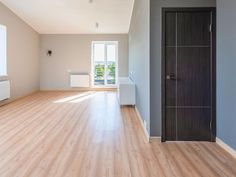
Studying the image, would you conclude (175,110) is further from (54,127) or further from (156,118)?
(54,127)

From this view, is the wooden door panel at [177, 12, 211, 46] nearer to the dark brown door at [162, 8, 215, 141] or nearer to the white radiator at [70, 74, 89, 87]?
the dark brown door at [162, 8, 215, 141]

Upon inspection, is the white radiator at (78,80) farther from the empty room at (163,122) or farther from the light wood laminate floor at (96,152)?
the light wood laminate floor at (96,152)

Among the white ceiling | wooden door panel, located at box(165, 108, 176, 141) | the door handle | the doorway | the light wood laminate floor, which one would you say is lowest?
the light wood laminate floor

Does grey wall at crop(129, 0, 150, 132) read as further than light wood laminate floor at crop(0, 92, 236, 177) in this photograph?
Yes

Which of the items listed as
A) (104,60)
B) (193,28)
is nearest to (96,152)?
(193,28)

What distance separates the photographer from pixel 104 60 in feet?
34.3

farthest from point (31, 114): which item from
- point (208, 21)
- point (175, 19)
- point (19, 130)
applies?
point (208, 21)

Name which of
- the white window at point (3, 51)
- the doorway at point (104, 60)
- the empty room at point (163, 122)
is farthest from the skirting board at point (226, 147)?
the doorway at point (104, 60)

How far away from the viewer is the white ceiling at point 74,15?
6.98 metres

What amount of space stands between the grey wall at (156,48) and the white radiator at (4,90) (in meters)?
4.75

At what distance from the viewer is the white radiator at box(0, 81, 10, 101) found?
21.9 feet

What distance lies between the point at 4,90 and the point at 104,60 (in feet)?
15.2

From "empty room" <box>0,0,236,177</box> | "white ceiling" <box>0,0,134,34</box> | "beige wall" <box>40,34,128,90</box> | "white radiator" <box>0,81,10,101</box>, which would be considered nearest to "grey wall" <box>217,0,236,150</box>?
"empty room" <box>0,0,236,177</box>

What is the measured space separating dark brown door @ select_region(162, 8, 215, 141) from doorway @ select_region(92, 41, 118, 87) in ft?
22.6
